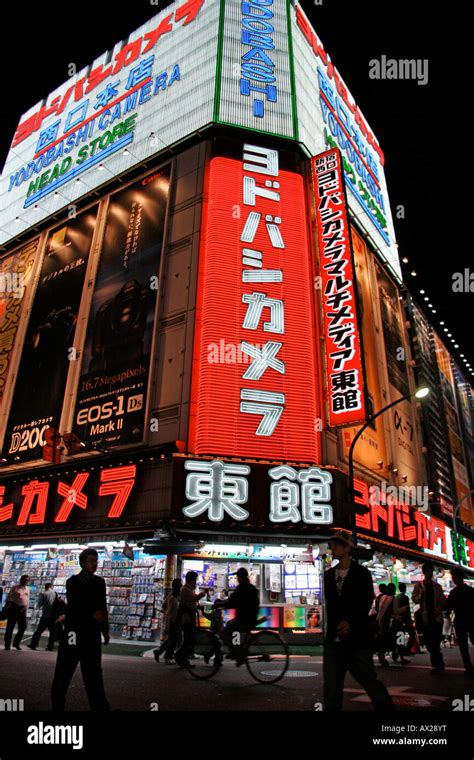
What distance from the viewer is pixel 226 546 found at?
17.7 meters

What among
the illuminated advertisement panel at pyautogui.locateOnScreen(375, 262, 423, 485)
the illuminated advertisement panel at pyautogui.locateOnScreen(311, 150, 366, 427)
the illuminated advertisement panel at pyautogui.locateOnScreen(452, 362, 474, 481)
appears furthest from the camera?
the illuminated advertisement panel at pyautogui.locateOnScreen(452, 362, 474, 481)

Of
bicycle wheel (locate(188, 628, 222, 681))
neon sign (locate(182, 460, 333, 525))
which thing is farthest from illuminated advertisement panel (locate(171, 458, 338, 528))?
bicycle wheel (locate(188, 628, 222, 681))

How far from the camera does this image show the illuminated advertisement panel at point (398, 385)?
28.7 m

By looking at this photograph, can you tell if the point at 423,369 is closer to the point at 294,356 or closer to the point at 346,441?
the point at 346,441

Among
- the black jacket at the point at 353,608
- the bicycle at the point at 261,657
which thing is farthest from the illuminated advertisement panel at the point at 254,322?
the black jacket at the point at 353,608

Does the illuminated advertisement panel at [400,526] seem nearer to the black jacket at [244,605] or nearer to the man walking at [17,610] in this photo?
the black jacket at [244,605]

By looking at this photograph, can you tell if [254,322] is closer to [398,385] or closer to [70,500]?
[70,500]

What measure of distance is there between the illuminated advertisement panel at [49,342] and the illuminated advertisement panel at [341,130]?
486 inches

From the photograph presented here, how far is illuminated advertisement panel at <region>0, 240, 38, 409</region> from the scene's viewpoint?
27.6 meters

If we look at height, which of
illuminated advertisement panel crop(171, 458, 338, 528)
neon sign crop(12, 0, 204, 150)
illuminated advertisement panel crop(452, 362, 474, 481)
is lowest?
illuminated advertisement panel crop(171, 458, 338, 528)

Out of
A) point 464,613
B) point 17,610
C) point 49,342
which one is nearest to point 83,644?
point 464,613

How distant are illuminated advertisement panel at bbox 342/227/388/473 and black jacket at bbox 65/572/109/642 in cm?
1570

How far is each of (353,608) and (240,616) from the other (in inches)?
207

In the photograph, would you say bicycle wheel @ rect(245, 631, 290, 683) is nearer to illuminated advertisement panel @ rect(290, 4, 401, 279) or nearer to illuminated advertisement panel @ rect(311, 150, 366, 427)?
illuminated advertisement panel @ rect(311, 150, 366, 427)
